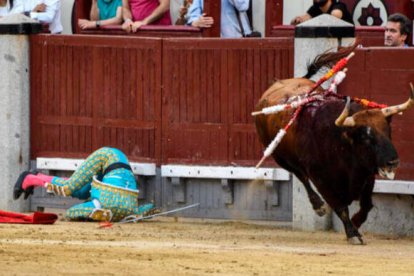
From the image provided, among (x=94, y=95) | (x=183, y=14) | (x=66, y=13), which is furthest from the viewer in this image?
(x=66, y=13)

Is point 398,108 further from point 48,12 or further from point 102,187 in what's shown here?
point 48,12

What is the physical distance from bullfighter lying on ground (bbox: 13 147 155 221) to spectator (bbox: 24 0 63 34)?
2.64 meters

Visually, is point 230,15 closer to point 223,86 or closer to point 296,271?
point 223,86

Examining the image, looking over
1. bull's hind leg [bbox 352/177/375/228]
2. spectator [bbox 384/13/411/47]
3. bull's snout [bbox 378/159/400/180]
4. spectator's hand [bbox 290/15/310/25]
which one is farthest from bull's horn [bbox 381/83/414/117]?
spectator's hand [bbox 290/15/310/25]

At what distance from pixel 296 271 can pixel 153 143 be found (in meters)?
4.62

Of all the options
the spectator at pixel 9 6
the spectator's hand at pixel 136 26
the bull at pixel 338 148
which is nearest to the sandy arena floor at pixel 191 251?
the bull at pixel 338 148

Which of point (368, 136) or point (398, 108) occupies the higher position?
point (398, 108)

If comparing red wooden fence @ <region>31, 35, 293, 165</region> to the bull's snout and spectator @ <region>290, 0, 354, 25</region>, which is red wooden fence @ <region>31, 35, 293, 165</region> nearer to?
spectator @ <region>290, 0, 354, 25</region>

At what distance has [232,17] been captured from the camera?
54.1 feet

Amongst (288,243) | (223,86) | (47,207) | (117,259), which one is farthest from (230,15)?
(117,259)

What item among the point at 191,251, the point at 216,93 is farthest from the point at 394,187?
the point at 191,251

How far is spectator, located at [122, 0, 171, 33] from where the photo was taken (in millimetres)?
16297

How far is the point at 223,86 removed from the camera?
1512cm

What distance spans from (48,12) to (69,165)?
7.26 feet
